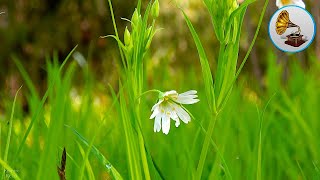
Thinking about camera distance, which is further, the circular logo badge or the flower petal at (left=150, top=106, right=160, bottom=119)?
the circular logo badge

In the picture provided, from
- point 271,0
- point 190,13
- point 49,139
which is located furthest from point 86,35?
point 49,139

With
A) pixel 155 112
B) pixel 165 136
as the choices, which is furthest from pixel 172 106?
pixel 165 136

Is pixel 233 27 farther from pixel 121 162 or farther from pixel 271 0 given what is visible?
pixel 271 0

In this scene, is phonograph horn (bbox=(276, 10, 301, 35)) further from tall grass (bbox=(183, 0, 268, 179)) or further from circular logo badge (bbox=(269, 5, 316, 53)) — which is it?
tall grass (bbox=(183, 0, 268, 179))

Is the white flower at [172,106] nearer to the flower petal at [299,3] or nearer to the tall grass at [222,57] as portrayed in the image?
the tall grass at [222,57]

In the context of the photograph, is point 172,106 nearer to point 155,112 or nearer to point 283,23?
point 155,112

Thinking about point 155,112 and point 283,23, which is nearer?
point 155,112

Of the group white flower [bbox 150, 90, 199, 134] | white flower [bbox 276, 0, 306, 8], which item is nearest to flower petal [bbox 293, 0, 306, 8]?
white flower [bbox 276, 0, 306, 8]

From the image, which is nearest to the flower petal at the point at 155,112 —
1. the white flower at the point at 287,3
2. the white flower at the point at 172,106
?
the white flower at the point at 172,106
